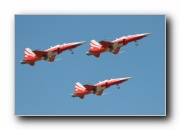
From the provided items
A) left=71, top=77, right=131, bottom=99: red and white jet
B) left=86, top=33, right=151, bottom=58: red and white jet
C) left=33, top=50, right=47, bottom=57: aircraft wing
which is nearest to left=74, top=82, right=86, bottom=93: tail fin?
left=71, top=77, right=131, bottom=99: red and white jet

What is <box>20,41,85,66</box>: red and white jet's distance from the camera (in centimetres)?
633

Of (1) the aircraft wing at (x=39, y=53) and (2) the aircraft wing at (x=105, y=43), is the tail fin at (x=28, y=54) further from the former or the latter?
(2) the aircraft wing at (x=105, y=43)

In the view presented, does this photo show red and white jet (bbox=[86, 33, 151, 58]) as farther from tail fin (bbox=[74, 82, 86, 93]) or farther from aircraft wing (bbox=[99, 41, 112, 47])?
tail fin (bbox=[74, 82, 86, 93])

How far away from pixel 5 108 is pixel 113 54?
3.75ft

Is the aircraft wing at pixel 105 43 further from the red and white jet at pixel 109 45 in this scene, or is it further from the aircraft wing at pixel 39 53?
the aircraft wing at pixel 39 53

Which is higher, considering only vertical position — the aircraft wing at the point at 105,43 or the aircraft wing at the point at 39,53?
the aircraft wing at the point at 105,43

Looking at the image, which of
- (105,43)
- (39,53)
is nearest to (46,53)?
(39,53)

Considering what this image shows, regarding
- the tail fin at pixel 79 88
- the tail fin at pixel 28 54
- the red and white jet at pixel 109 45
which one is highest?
the red and white jet at pixel 109 45

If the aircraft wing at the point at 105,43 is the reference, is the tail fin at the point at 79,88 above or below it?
below

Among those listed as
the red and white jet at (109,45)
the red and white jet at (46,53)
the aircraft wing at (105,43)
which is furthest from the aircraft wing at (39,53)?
the aircraft wing at (105,43)

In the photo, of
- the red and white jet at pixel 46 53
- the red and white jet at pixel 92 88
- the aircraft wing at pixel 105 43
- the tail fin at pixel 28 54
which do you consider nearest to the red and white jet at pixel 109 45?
the aircraft wing at pixel 105 43

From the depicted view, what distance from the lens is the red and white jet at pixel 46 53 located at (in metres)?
6.33

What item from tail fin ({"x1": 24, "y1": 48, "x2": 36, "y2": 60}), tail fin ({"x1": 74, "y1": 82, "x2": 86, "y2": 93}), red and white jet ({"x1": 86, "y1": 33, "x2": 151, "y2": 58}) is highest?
red and white jet ({"x1": 86, "y1": 33, "x2": 151, "y2": 58})
